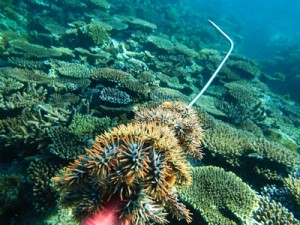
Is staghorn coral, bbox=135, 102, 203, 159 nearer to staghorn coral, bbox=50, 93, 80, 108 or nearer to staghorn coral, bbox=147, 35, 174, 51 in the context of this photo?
staghorn coral, bbox=50, 93, 80, 108

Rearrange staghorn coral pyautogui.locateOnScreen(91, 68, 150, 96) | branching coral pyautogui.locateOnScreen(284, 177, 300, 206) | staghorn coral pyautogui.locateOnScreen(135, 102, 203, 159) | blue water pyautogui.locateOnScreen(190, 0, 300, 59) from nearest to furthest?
staghorn coral pyautogui.locateOnScreen(135, 102, 203, 159) → branching coral pyautogui.locateOnScreen(284, 177, 300, 206) → staghorn coral pyautogui.locateOnScreen(91, 68, 150, 96) → blue water pyautogui.locateOnScreen(190, 0, 300, 59)

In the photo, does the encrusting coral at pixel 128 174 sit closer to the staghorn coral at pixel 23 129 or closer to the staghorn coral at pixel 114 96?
the staghorn coral at pixel 23 129

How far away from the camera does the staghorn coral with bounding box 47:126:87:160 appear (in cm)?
377

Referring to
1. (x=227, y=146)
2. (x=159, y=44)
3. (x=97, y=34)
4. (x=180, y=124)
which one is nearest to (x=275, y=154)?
(x=227, y=146)

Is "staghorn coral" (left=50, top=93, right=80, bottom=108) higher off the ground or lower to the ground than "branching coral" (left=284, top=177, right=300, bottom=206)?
lower

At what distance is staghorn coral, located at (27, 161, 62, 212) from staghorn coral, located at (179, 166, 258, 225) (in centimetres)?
196

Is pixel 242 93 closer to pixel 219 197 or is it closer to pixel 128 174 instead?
pixel 219 197

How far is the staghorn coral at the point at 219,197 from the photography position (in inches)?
142

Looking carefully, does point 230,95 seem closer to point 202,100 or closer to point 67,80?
point 202,100

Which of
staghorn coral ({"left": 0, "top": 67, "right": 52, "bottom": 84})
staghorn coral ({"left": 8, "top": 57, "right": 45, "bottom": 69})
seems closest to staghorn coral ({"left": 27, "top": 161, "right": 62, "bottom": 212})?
staghorn coral ({"left": 0, "top": 67, "right": 52, "bottom": 84})

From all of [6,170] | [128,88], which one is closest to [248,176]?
[128,88]

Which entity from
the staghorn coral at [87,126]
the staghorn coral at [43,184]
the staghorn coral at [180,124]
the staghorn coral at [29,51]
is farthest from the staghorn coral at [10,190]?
the staghorn coral at [29,51]

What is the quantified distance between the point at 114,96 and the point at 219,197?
3248 millimetres

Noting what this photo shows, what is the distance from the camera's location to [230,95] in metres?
9.43
